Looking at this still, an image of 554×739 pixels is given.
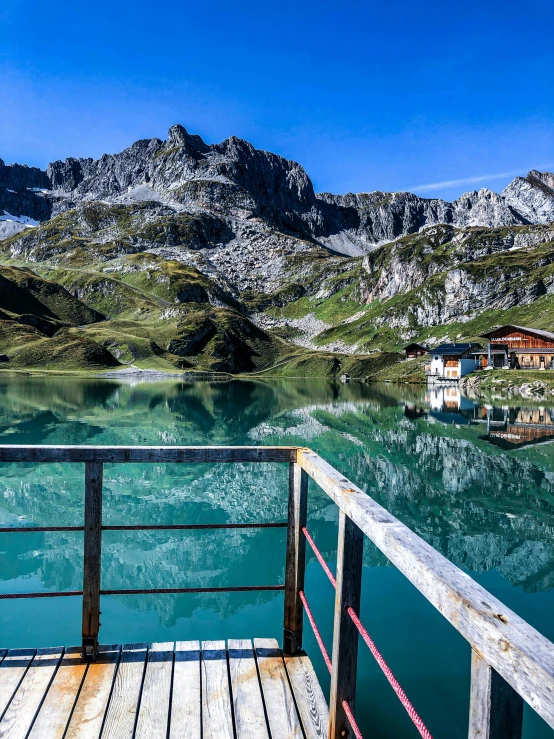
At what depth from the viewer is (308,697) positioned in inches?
245

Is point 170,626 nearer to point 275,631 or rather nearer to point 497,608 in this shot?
point 275,631

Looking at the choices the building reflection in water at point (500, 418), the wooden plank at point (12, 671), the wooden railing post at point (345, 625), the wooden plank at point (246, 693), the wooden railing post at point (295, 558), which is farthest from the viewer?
the building reflection in water at point (500, 418)

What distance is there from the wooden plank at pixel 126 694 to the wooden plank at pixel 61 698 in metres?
0.47

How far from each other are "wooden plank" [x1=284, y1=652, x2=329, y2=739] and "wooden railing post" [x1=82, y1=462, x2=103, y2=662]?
2720 millimetres

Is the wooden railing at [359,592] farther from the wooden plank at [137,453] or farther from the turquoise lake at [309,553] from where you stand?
the turquoise lake at [309,553]

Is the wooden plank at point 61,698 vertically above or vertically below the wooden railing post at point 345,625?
below

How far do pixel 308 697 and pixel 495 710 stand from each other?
4.68 m

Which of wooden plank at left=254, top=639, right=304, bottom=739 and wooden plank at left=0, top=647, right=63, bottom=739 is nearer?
wooden plank at left=0, top=647, right=63, bottom=739

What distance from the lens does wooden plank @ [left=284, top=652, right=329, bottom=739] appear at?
18.6 feet

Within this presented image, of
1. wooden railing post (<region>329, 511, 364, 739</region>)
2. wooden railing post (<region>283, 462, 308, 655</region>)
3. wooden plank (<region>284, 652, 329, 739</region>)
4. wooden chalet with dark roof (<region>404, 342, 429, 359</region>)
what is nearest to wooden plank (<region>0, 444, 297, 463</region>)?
wooden railing post (<region>283, 462, 308, 655</region>)

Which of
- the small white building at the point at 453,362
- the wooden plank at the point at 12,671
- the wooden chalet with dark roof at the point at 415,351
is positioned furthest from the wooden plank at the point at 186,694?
the wooden chalet with dark roof at the point at 415,351

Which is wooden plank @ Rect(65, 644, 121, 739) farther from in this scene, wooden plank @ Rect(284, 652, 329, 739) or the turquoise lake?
the turquoise lake

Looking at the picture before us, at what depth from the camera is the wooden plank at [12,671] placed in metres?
6.01

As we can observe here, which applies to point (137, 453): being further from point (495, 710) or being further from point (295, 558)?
point (495, 710)
